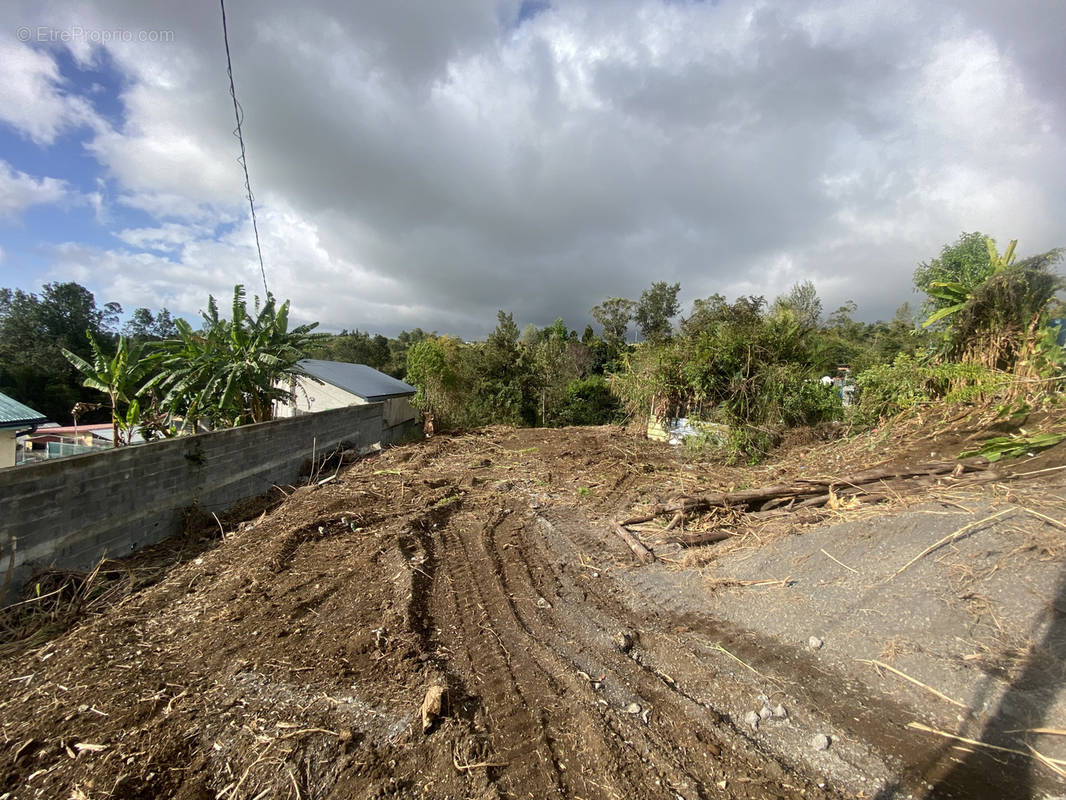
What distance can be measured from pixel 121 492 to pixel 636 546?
18.4 feet

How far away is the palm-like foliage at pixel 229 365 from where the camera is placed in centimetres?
896

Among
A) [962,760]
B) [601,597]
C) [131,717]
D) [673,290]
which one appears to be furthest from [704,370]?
[673,290]

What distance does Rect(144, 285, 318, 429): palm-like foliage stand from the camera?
8.96 m

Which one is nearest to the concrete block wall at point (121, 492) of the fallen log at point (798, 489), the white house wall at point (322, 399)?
the fallen log at point (798, 489)

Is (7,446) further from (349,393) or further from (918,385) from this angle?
(918,385)

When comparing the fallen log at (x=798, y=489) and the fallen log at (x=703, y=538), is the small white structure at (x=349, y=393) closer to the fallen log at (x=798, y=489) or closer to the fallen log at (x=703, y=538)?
the fallen log at (x=798, y=489)

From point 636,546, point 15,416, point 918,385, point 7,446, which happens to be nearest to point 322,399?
point 15,416

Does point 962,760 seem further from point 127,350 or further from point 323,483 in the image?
point 127,350

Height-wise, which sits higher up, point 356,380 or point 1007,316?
point 1007,316

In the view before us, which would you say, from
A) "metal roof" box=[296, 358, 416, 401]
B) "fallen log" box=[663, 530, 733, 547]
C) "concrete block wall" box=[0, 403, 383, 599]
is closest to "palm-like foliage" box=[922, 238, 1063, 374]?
"fallen log" box=[663, 530, 733, 547]

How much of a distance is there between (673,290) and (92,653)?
30505 mm

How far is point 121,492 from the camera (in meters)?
4.88

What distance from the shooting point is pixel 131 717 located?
8.08 ft

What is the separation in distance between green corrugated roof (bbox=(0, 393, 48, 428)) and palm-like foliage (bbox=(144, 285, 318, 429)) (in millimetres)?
3556
